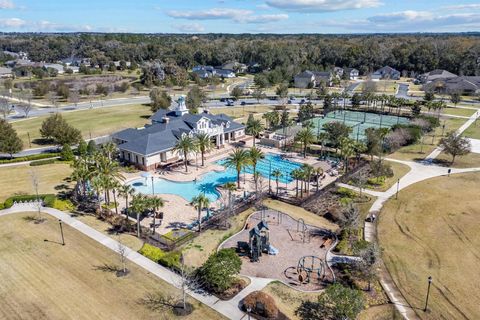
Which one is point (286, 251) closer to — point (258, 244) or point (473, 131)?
point (258, 244)

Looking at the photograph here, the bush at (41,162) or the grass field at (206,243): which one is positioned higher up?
the bush at (41,162)

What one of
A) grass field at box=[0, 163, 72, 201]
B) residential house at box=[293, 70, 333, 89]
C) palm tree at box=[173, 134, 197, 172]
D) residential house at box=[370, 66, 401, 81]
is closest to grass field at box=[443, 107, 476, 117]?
residential house at box=[293, 70, 333, 89]

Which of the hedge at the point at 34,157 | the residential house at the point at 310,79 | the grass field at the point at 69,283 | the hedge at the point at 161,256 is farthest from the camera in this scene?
the residential house at the point at 310,79

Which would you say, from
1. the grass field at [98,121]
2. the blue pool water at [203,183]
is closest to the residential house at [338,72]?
the grass field at [98,121]

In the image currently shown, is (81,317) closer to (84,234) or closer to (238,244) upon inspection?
(84,234)

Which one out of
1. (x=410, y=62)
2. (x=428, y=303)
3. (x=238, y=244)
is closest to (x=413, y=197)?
(x=428, y=303)

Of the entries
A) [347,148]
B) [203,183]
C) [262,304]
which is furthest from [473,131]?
[262,304]

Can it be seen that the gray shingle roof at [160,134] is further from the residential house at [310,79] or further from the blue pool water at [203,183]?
the residential house at [310,79]

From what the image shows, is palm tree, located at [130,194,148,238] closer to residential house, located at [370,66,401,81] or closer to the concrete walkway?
the concrete walkway
